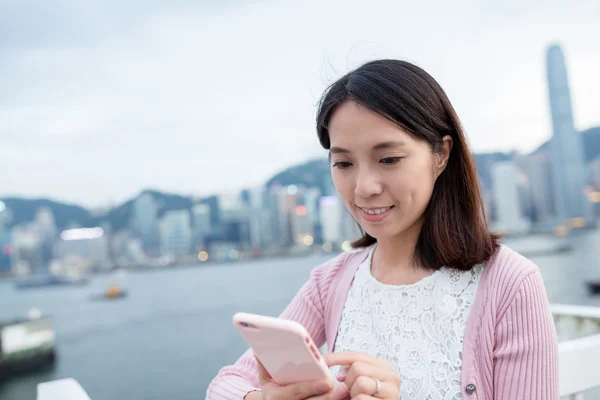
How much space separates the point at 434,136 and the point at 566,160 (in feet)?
135

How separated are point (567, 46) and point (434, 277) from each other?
67993 millimetres

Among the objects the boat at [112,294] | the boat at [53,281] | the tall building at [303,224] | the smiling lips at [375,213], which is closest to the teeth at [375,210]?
the smiling lips at [375,213]

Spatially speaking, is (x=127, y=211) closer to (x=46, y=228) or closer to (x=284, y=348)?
(x=46, y=228)

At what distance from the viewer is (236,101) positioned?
77875 millimetres

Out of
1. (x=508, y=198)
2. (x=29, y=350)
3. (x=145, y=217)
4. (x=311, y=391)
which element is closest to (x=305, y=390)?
(x=311, y=391)

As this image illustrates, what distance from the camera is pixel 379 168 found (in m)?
0.98

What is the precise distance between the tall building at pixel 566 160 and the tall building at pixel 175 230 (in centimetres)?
3771

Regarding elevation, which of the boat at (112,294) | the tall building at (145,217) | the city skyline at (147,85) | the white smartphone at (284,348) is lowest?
the boat at (112,294)

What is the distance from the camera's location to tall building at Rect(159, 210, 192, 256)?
5669 cm

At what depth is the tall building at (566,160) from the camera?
3728 centimetres

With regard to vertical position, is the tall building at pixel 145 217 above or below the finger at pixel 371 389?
below

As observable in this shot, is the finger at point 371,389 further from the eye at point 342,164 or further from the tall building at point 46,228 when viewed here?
the tall building at point 46,228

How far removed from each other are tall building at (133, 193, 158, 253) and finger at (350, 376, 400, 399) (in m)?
58.0

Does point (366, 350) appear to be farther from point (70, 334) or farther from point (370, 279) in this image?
point (70, 334)
